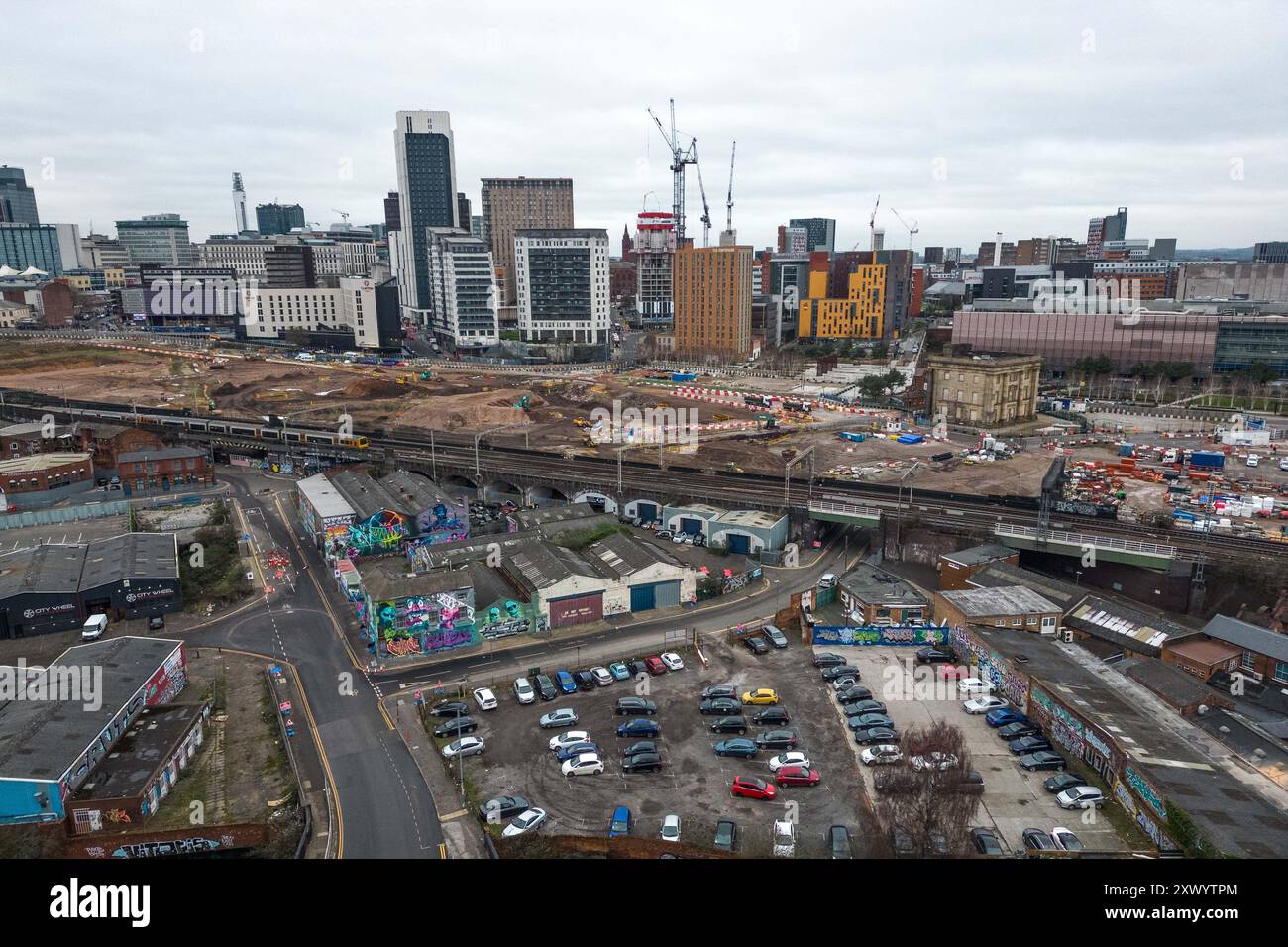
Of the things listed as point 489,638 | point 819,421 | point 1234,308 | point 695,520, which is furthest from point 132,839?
point 1234,308

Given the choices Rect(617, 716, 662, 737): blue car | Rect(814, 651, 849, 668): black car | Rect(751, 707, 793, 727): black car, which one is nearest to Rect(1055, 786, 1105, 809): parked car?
Rect(751, 707, 793, 727): black car

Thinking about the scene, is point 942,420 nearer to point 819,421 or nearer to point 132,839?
point 819,421

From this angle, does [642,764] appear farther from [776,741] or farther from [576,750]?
[776,741]

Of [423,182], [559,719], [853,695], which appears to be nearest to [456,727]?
[559,719]

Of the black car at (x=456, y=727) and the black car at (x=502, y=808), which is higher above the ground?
the black car at (x=456, y=727)

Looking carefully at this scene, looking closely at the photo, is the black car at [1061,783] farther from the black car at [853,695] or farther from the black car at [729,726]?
the black car at [729,726]

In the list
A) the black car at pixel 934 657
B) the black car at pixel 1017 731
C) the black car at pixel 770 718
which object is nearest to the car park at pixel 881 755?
the black car at pixel 770 718

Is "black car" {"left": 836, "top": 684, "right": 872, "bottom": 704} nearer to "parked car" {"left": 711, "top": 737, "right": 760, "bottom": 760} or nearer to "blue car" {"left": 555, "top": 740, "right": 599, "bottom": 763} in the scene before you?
"parked car" {"left": 711, "top": 737, "right": 760, "bottom": 760}
